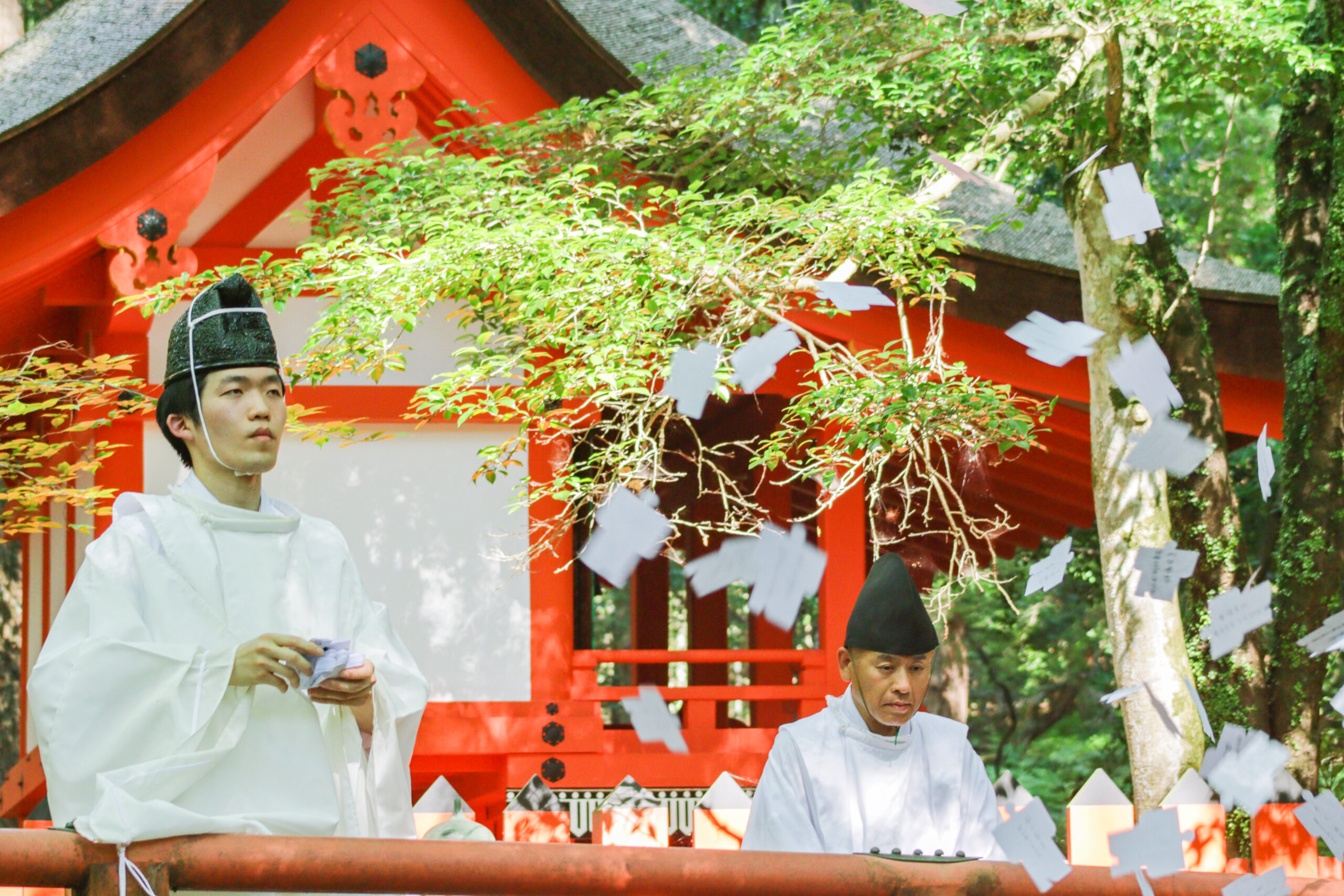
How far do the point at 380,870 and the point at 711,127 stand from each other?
316 centimetres

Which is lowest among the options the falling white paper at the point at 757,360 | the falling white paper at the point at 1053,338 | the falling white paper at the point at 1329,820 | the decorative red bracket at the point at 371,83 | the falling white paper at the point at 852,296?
the falling white paper at the point at 1329,820

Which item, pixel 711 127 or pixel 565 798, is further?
pixel 565 798

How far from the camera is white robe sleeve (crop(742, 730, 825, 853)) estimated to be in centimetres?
266

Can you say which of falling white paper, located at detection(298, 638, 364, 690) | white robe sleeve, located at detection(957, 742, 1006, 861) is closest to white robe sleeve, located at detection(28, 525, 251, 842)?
falling white paper, located at detection(298, 638, 364, 690)

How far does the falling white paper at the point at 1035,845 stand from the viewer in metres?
1.96

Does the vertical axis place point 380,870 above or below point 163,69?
below

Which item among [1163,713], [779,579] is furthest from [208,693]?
[1163,713]

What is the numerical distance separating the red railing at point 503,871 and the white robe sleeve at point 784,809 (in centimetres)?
68

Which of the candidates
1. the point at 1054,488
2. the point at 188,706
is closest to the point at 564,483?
the point at 188,706

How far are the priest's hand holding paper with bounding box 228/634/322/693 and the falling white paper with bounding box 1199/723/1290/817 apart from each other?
3.19 meters

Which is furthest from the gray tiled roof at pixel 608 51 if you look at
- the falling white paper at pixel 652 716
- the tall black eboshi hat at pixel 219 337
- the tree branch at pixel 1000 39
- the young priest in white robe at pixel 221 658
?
the young priest in white robe at pixel 221 658

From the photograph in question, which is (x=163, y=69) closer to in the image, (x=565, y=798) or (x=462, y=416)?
(x=462, y=416)

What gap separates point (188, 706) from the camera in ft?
6.33

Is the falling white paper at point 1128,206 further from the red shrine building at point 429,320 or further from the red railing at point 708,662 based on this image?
the red railing at point 708,662
